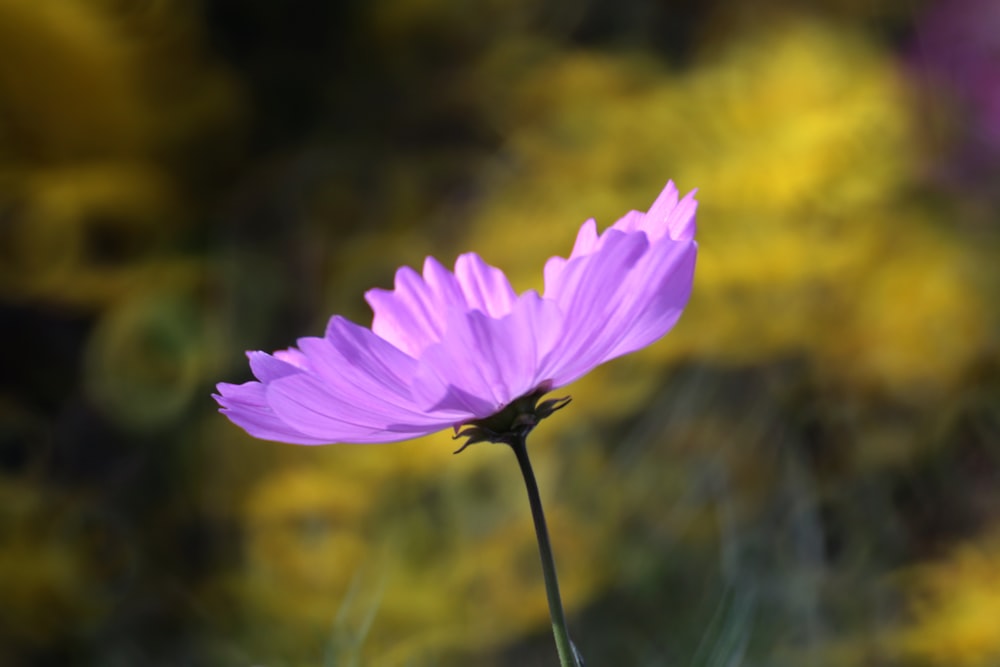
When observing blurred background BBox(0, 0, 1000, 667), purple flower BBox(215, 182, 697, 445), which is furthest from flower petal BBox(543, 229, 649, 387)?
blurred background BBox(0, 0, 1000, 667)

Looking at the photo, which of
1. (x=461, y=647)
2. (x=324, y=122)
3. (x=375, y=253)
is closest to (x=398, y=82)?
(x=324, y=122)

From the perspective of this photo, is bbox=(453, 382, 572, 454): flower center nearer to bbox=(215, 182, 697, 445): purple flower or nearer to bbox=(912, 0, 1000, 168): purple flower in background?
bbox=(215, 182, 697, 445): purple flower

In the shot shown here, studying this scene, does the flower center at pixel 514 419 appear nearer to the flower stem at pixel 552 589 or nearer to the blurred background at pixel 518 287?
the flower stem at pixel 552 589

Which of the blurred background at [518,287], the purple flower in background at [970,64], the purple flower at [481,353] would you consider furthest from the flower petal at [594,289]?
the purple flower in background at [970,64]

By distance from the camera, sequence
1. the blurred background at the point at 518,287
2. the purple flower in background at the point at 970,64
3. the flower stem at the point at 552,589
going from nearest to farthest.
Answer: the flower stem at the point at 552,589, the blurred background at the point at 518,287, the purple flower in background at the point at 970,64

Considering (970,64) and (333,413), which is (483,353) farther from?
(970,64)

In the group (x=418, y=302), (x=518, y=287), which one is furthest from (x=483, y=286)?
(x=518, y=287)
